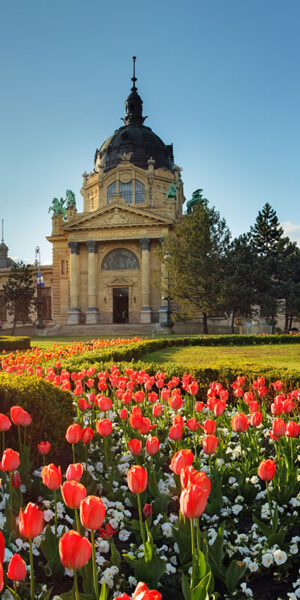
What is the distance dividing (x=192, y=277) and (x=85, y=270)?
16.5m

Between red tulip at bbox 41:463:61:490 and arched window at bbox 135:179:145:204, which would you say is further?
arched window at bbox 135:179:145:204

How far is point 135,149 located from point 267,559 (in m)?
53.2

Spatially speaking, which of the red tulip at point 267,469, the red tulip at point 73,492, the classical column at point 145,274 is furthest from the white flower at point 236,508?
the classical column at point 145,274

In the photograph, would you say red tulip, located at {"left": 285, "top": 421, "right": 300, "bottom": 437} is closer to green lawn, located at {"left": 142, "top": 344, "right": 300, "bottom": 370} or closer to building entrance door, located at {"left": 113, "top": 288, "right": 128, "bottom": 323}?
green lawn, located at {"left": 142, "top": 344, "right": 300, "bottom": 370}

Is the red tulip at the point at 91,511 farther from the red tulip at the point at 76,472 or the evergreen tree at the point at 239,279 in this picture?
the evergreen tree at the point at 239,279

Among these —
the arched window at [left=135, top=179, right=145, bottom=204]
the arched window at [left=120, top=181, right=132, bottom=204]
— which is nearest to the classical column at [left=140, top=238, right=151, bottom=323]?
the arched window at [left=135, top=179, right=145, bottom=204]

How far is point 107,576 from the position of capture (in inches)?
110

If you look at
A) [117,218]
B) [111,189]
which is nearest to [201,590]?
[117,218]

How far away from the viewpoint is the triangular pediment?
1682 inches

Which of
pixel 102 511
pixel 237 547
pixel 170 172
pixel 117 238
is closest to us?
pixel 102 511

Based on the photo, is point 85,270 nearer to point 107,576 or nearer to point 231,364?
point 231,364

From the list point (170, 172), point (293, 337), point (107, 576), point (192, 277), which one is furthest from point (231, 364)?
point (170, 172)

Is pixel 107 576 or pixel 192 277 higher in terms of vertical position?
pixel 192 277

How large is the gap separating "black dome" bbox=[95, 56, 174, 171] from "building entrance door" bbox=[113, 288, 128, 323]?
51.3 feet
